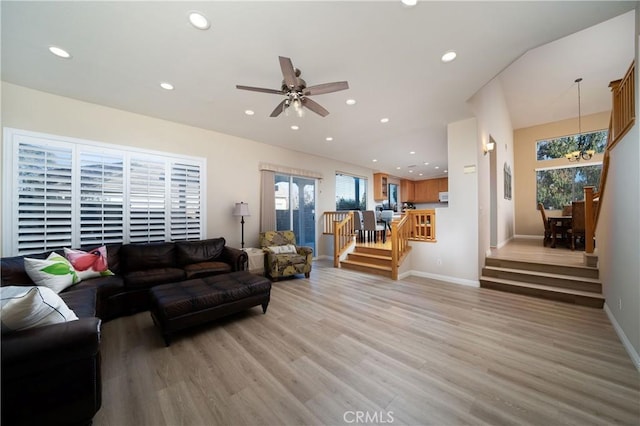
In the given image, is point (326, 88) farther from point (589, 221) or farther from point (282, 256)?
point (589, 221)

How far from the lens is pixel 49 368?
1.24 metres

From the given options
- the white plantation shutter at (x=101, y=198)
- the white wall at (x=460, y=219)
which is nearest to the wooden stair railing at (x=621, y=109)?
Result: the white wall at (x=460, y=219)

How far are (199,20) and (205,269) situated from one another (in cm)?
311

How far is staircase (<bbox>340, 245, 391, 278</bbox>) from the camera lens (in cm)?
479

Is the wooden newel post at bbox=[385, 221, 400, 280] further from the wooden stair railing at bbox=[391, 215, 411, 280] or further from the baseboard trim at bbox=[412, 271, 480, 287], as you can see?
the baseboard trim at bbox=[412, 271, 480, 287]

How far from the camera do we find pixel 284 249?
4.78 m

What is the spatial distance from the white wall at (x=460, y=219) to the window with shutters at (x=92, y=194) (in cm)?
476

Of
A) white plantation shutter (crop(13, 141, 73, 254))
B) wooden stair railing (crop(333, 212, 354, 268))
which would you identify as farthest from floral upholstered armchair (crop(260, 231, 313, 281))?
white plantation shutter (crop(13, 141, 73, 254))

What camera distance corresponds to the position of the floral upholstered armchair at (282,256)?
4398mm

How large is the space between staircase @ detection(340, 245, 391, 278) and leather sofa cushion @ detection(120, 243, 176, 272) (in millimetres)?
3575

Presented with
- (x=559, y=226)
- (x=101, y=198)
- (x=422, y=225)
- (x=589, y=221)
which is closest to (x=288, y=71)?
(x=101, y=198)

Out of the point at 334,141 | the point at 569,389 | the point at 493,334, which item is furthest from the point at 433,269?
the point at 334,141

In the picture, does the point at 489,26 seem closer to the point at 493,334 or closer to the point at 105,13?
the point at 493,334

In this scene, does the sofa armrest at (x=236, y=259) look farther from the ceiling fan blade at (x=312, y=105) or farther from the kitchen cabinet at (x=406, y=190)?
the kitchen cabinet at (x=406, y=190)
